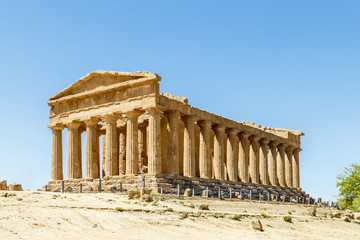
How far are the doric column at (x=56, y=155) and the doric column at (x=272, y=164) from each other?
24467 mm

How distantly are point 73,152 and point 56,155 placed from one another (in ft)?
7.20

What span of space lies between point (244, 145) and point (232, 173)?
4661 mm

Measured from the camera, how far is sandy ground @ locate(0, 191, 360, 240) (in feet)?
77.8

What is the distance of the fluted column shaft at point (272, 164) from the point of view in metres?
65.5

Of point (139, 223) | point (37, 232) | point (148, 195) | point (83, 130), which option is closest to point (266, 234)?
point (139, 223)

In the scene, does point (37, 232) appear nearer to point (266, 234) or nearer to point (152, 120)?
point (266, 234)

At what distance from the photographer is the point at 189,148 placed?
50.0 m

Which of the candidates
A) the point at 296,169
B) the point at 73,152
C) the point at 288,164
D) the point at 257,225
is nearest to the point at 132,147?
the point at 73,152

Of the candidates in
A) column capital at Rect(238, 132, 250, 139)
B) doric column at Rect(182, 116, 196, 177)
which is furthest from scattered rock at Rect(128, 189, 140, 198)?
column capital at Rect(238, 132, 250, 139)

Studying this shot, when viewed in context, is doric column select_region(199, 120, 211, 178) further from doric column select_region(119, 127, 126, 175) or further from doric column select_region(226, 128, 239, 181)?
doric column select_region(119, 127, 126, 175)

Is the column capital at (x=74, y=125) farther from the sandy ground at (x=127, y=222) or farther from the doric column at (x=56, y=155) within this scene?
the sandy ground at (x=127, y=222)

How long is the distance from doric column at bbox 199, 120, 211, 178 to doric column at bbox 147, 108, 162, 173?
23.1 ft

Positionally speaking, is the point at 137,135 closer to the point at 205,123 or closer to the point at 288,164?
the point at 205,123

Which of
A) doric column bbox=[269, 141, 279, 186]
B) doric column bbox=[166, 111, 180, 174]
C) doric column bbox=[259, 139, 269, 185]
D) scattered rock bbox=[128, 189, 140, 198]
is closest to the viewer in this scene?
scattered rock bbox=[128, 189, 140, 198]
